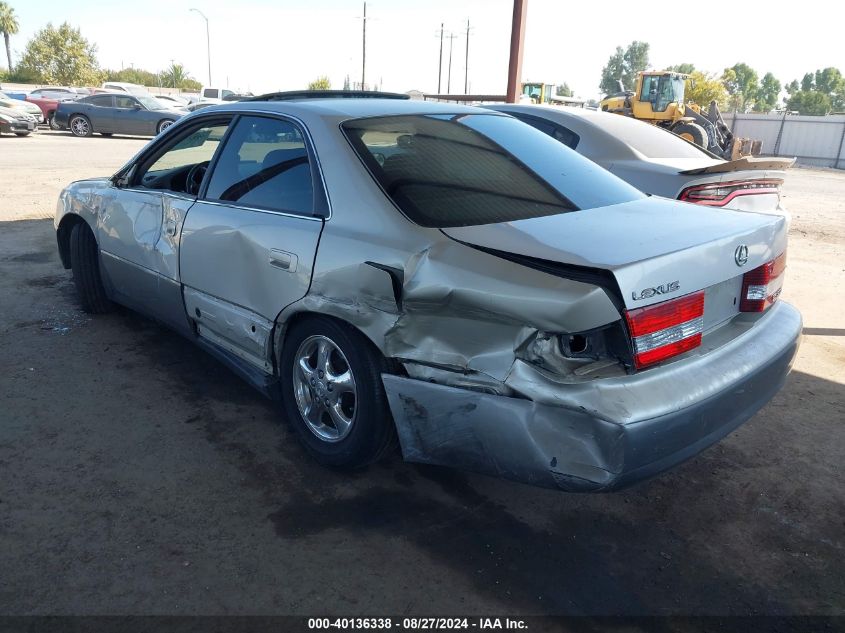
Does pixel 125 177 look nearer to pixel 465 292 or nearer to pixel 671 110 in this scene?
pixel 465 292

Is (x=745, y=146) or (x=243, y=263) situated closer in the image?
(x=243, y=263)

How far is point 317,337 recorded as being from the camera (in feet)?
9.58

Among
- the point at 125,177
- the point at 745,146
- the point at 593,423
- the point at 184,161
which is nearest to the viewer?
the point at 593,423

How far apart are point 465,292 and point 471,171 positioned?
2.87 ft

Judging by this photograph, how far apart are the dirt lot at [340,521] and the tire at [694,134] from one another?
16758mm

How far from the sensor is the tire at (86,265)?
4.83 m

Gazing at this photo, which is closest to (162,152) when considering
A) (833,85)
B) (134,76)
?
(134,76)

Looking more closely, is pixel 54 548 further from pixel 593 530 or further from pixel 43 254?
pixel 43 254

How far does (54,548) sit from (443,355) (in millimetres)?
1623

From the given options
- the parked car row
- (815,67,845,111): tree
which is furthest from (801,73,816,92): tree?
the parked car row

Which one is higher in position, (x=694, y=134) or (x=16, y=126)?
(x=694, y=134)

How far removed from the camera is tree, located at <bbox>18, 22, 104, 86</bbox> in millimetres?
59219

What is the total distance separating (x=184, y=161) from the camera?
15.4 ft

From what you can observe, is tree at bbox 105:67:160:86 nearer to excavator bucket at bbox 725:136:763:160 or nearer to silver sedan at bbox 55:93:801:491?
excavator bucket at bbox 725:136:763:160
